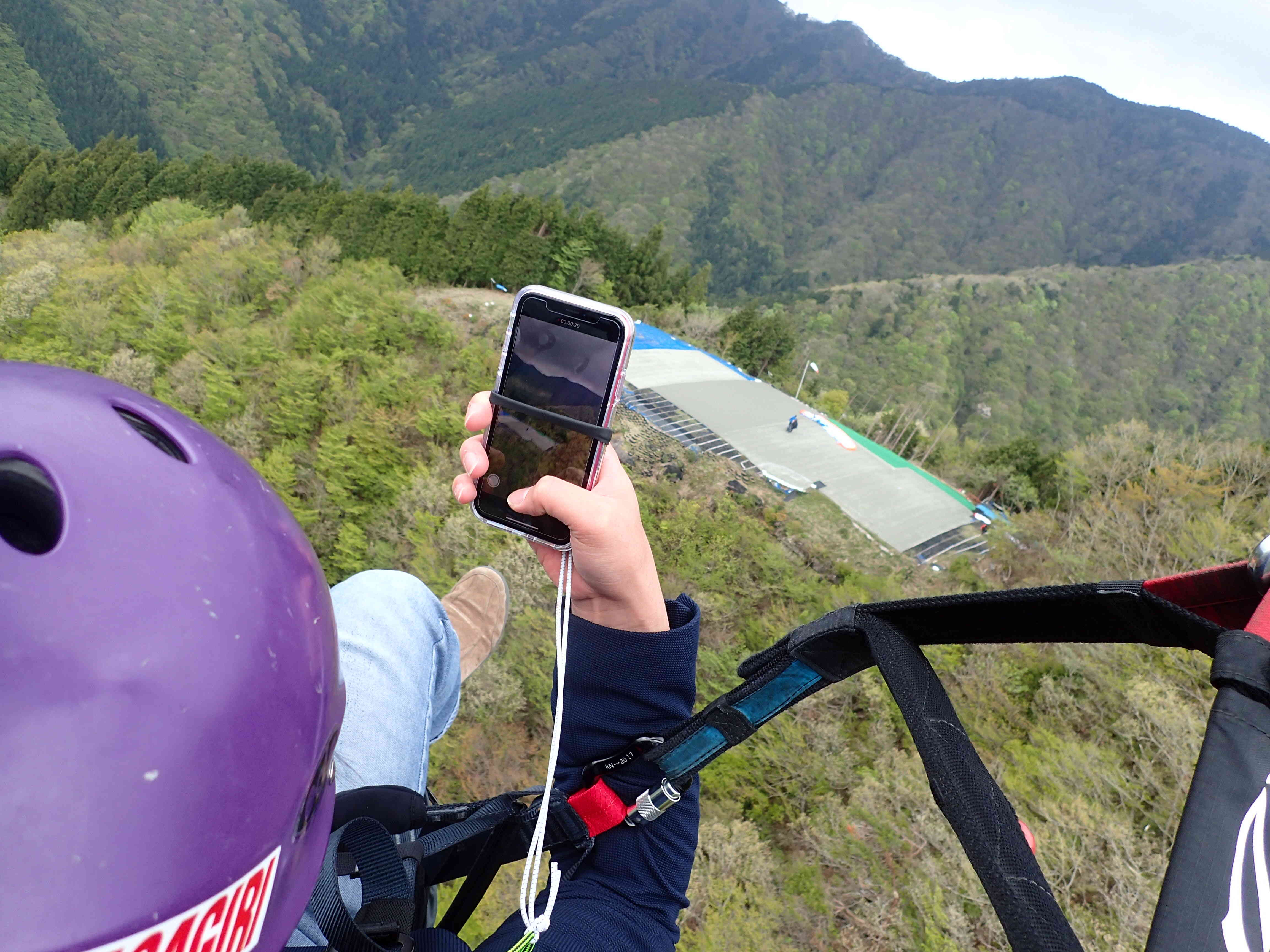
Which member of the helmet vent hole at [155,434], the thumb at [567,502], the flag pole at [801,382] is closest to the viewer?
the helmet vent hole at [155,434]

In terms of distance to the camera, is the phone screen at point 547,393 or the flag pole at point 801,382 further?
the flag pole at point 801,382

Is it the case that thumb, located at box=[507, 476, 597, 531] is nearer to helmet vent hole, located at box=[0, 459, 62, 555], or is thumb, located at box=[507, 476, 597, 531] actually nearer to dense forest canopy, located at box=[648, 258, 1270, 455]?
helmet vent hole, located at box=[0, 459, 62, 555]

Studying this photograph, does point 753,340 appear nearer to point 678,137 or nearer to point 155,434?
point 155,434

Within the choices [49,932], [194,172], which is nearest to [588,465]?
[49,932]

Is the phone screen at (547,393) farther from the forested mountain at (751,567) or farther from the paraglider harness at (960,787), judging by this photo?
the forested mountain at (751,567)

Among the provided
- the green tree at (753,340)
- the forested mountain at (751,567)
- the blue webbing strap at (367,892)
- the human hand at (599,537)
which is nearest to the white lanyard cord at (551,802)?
the human hand at (599,537)

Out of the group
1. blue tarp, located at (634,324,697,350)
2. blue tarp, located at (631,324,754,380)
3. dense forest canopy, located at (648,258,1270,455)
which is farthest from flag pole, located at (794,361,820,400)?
dense forest canopy, located at (648,258,1270,455)

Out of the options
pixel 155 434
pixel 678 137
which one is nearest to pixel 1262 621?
pixel 155 434
